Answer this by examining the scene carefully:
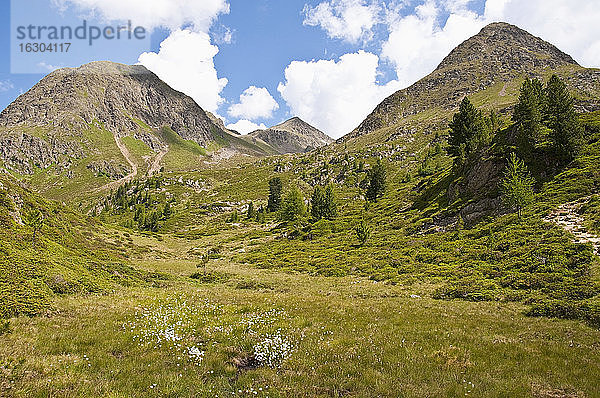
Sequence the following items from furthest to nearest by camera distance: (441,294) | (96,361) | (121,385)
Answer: (441,294) < (96,361) < (121,385)

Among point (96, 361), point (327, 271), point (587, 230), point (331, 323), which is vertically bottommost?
point (327, 271)

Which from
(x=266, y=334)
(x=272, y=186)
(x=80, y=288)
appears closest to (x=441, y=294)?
(x=266, y=334)

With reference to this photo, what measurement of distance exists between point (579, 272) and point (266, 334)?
2436 centimetres

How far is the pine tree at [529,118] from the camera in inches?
1983

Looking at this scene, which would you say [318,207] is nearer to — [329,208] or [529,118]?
[329,208]

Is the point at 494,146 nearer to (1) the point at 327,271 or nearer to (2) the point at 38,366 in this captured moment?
Result: (1) the point at 327,271

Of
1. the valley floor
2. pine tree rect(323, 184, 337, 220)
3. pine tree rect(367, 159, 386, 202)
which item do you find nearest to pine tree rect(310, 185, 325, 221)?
pine tree rect(323, 184, 337, 220)

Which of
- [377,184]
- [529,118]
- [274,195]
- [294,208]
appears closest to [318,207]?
[294,208]

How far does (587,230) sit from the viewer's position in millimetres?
28875

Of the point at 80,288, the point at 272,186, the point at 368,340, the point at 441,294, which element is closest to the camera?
the point at 368,340

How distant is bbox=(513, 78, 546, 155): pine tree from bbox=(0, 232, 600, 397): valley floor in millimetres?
46830

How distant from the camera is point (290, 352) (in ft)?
36.4

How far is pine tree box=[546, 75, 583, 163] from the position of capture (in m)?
45.2

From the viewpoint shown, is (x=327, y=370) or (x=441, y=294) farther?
(x=441, y=294)
